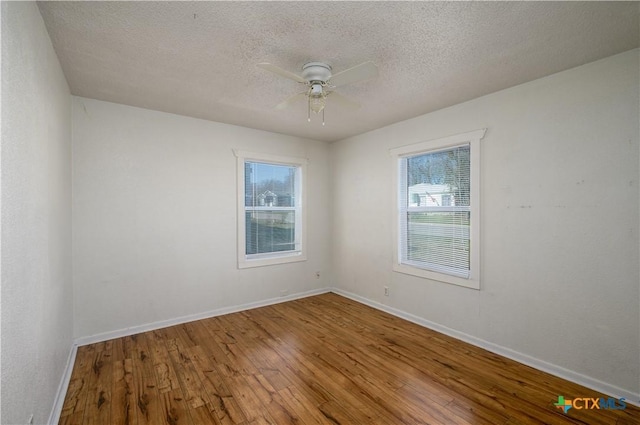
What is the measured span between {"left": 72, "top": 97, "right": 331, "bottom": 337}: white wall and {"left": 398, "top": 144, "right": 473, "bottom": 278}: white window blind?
204 cm

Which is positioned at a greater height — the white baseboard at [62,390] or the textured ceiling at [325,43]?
the textured ceiling at [325,43]

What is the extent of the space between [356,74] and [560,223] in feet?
7.05

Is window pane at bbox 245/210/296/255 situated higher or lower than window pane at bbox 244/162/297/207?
lower

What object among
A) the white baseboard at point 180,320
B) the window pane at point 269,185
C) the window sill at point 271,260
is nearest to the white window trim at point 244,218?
the window sill at point 271,260

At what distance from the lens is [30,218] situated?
5.11ft

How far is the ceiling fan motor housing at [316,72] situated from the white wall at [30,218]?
1607 millimetres

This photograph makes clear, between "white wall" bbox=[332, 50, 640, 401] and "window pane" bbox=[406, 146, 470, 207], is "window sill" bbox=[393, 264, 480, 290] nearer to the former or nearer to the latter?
"white wall" bbox=[332, 50, 640, 401]

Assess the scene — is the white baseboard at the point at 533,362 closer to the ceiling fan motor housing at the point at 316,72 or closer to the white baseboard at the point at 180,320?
the white baseboard at the point at 180,320

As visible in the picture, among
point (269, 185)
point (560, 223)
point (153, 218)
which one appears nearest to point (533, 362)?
point (560, 223)

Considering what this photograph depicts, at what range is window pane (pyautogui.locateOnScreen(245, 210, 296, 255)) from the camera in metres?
4.25

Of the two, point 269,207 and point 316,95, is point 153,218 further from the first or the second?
point 316,95

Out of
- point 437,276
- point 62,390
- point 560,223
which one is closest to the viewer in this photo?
point 62,390

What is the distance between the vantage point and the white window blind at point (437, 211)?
3.25 meters

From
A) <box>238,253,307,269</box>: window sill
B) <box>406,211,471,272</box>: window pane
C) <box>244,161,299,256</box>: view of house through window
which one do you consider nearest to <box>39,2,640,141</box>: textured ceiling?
<box>406,211,471,272</box>: window pane
